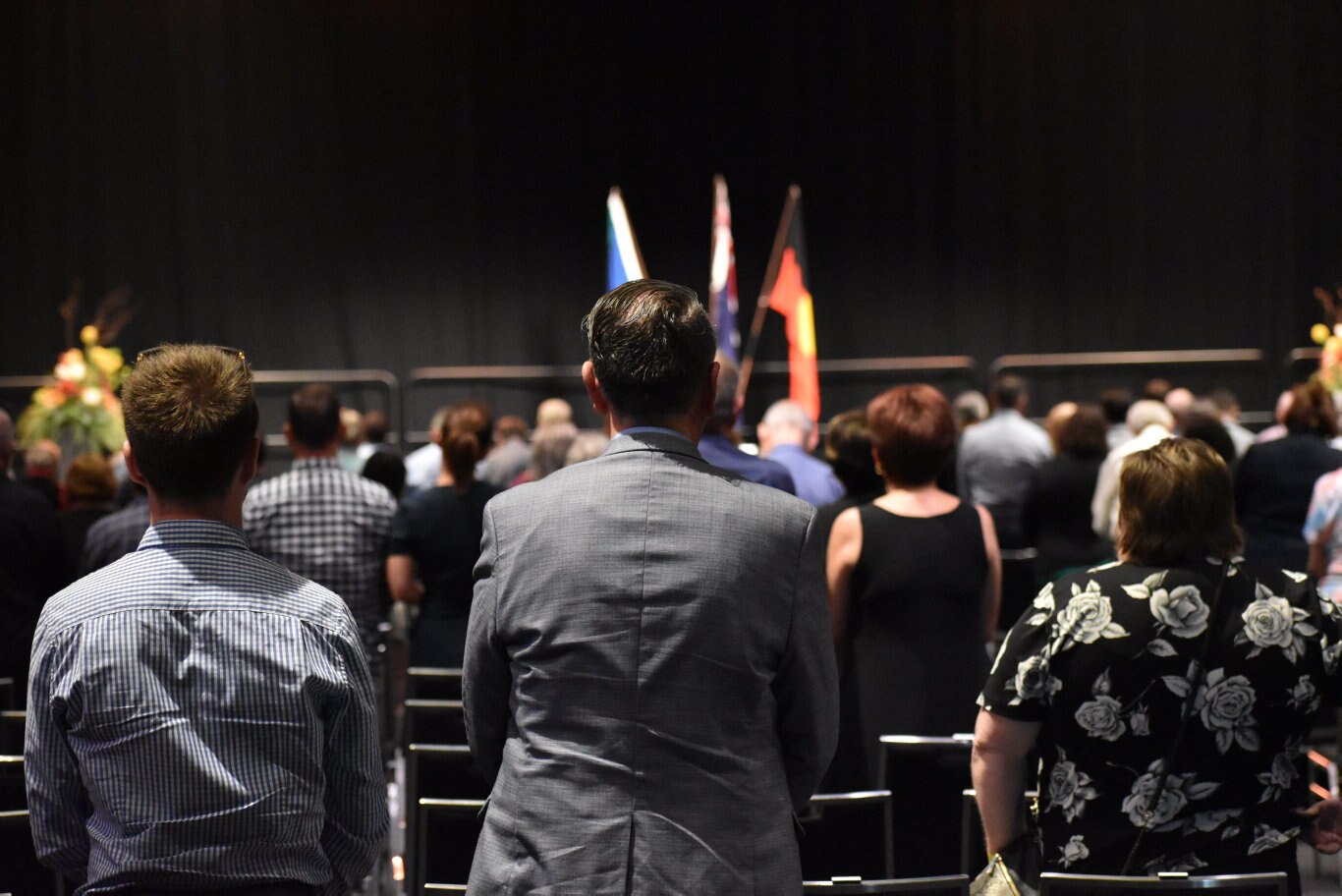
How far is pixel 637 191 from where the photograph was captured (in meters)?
12.2

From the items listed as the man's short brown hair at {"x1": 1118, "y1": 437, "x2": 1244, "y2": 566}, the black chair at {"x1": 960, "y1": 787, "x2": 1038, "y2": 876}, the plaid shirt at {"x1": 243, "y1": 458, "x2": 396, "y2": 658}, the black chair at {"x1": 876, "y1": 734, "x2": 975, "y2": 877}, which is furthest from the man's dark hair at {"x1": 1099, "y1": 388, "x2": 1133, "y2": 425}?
the man's short brown hair at {"x1": 1118, "y1": 437, "x2": 1244, "y2": 566}

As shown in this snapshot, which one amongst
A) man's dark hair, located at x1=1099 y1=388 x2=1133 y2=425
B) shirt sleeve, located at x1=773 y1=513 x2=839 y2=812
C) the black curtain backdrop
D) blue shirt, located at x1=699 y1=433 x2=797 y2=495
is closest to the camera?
shirt sleeve, located at x1=773 y1=513 x2=839 y2=812

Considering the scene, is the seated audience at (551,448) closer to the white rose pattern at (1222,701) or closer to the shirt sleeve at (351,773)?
the white rose pattern at (1222,701)

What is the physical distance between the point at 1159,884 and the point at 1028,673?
1.25ft

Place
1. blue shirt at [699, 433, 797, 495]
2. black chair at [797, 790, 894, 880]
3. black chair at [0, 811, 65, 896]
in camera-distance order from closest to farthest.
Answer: black chair at [0, 811, 65, 896], black chair at [797, 790, 894, 880], blue shirt at [699, 433, 797, 495]

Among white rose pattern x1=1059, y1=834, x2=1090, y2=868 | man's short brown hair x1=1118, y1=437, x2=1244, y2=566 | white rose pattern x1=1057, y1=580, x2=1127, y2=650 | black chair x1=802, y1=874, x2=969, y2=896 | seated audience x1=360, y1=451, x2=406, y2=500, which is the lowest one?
white rose pattern x1=1059, y1=834, x2=1090, y2=868

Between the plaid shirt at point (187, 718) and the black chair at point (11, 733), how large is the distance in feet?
5.02

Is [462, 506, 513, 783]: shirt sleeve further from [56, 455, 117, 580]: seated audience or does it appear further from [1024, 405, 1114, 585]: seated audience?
[1024, 405, 1114, 585]: seated audience

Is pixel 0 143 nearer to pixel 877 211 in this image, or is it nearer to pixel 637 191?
pixel 637 191

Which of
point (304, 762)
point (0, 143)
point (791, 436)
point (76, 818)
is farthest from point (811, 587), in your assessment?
point (0, 143)

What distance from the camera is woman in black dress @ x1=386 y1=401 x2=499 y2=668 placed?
4.40 metres

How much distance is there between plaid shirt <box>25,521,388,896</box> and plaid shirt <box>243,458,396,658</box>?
236 cm

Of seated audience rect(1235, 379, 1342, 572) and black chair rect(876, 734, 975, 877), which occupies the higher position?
seated audience rect(1235, 379, 1342, 572)

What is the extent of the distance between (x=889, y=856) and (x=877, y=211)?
10110mm
